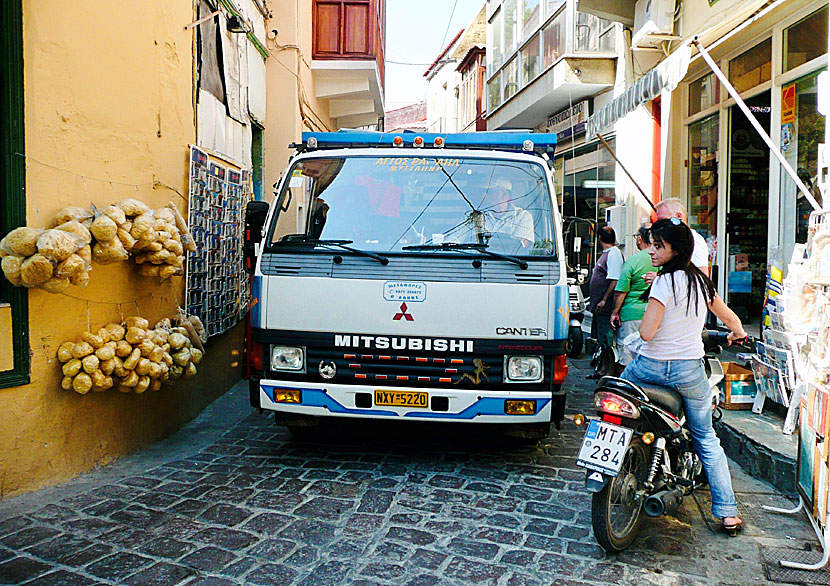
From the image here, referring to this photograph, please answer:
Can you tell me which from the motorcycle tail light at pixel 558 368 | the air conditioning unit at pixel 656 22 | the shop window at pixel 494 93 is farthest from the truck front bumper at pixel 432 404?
the shop window at pixel 494 93

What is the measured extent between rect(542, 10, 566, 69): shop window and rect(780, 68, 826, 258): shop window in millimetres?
6670

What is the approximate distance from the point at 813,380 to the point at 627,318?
9.91 feet

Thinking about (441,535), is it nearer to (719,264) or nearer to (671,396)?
(671,396)

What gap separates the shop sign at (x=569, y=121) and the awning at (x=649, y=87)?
498cm

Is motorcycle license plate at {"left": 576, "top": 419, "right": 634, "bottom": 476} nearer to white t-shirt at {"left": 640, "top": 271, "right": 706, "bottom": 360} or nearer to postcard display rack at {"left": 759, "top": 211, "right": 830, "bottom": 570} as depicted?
white t-shirt at {"left": 640, "top": 271, "right": 706, "bottom": 360}

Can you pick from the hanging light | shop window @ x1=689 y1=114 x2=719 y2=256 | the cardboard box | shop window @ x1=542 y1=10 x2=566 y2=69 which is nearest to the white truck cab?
the cardboard box

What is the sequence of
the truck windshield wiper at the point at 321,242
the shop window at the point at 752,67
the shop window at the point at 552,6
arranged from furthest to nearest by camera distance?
the shop window at the point at 552,6 → the shop window at the point at 752,67 → the truck windshield wiper at the point at 321,242

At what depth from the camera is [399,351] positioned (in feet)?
17.5

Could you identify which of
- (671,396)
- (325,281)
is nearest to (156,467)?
(325,281)

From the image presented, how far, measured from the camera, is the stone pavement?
3.89 meters

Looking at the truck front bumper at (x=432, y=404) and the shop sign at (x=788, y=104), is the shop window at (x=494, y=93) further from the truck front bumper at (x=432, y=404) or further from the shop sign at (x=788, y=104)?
the truck front bumper at (x=432, y=404)

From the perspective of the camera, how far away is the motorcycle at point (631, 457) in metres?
4.04

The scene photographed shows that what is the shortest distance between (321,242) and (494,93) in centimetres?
1614

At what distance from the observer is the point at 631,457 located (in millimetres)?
4246
